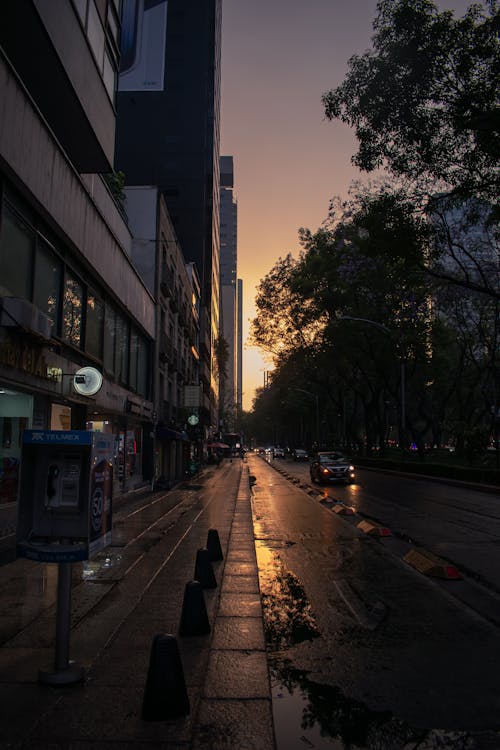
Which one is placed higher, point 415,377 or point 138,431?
point 415,377

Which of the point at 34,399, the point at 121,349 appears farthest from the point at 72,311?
the point at 121,349

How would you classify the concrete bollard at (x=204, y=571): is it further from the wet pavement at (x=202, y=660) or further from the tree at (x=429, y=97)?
the tree at (x=429, y=97)

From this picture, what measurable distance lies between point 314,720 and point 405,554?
21.2ft

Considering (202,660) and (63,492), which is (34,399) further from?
(202,660)

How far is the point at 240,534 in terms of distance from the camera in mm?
11992

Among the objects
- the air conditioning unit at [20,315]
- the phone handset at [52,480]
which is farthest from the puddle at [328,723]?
the air conditioning unit at [20,315]

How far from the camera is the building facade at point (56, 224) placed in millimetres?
10367

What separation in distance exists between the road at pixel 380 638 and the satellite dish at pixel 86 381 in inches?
233

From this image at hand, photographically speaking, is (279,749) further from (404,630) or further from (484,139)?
(484,139)

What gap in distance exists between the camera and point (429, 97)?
1373 centimetres

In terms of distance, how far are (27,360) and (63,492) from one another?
6925mm

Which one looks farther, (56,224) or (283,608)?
(56,224)

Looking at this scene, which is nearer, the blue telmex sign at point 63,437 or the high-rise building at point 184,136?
the blue telmex sign at point 63,437

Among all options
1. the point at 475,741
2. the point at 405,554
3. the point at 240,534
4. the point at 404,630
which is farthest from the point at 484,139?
the point at 475,741
